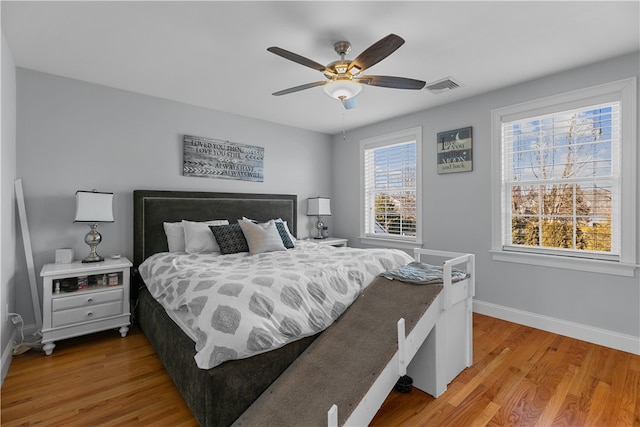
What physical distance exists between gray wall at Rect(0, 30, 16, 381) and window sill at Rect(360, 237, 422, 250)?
4067mm

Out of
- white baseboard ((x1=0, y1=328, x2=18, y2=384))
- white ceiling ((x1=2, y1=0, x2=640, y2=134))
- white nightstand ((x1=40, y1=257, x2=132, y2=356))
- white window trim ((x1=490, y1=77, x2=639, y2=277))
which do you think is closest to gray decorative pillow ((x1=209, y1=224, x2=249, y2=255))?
white nightstand ((x1=40, y1=257, x2=132, y2=356))

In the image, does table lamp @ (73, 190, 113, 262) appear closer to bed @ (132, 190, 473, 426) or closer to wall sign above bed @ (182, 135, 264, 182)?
bed @ (132, 190, 473, 426)

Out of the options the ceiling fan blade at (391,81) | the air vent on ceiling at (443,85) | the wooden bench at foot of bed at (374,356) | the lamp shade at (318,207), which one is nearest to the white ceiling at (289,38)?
the air vent on ceiling at (443,85)

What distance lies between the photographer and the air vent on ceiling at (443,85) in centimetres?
312

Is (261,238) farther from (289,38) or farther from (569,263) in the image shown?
(569,263)

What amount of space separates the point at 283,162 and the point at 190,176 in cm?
144

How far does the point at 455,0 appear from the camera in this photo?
1.95 meters

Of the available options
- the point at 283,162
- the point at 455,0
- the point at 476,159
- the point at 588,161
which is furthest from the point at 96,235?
the point at 588,161

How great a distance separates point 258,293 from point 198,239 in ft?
5.83

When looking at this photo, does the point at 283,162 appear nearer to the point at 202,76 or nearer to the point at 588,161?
the point at 202,76

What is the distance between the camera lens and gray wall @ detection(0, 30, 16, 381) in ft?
7.54

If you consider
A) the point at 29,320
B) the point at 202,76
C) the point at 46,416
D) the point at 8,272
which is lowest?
the point at 46,416

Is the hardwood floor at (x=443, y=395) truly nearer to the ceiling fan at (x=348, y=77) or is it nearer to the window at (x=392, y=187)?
the window at (x=392, y=187)

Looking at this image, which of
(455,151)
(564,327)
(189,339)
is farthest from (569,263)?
(189,339)
